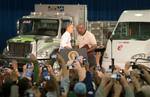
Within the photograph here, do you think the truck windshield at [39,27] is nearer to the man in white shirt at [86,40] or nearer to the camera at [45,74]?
the man in white shirt at [86,40]

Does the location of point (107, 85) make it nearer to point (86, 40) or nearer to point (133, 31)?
point (86, 40)

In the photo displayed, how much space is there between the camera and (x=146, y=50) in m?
15.8

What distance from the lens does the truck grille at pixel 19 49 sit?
18312 millimetres

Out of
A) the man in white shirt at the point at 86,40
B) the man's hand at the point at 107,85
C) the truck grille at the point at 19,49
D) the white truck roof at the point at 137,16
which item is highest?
the white truck roof at the point at 137,16

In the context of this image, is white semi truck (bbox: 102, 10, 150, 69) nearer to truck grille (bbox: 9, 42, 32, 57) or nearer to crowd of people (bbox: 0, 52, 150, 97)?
truck grille (bbox: 9, 42, 32, 57)

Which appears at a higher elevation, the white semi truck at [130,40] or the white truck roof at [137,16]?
the white truck roof at [137,16]

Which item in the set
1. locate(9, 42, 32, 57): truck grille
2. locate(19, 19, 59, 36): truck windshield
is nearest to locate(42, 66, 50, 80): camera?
locate(9, 42, 32, 57): truck grille

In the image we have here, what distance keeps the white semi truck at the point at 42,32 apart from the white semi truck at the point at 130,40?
8.02 feet

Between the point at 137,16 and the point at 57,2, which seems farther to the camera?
the point at 57,2

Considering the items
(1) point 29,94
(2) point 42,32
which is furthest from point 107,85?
(2) point 42,32

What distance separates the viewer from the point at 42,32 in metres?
19.0

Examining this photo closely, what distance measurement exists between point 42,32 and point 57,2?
20.2 ft

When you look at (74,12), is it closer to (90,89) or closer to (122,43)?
(122,43)

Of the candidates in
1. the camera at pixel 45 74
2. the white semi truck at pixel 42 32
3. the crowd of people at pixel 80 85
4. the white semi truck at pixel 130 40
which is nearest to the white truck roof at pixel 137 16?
the white semi truck at pixel 130 40
